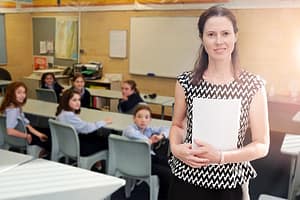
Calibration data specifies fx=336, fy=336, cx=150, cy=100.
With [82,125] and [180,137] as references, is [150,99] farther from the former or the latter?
[180,137]

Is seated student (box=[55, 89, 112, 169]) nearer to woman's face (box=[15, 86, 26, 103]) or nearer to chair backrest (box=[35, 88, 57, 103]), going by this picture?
woman's face (box=[15, 86, 26, 103])

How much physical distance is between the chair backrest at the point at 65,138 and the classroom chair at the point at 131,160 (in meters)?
0.37

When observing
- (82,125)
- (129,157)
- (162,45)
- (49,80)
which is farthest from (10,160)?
(162,45)

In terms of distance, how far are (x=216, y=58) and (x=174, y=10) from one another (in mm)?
5180

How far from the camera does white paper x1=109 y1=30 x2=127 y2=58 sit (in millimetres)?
6734

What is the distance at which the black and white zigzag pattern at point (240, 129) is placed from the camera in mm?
1088

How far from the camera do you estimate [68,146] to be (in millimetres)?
2965

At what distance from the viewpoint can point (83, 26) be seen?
727cm

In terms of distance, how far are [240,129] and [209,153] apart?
5.5 inches

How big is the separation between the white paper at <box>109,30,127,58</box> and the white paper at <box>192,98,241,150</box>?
579cm

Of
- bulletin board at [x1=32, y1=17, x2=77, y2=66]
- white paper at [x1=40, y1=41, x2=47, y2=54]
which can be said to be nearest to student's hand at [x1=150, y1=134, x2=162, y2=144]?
bulletin board at [x1=32, y1=17, x2=77, y2=66]

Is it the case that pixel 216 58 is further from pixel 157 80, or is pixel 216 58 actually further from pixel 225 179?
pixel 157 80

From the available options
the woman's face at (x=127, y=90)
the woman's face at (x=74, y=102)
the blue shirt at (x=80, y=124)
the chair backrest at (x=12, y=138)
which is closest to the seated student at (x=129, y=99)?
the woman's face at (x=127, y=90)

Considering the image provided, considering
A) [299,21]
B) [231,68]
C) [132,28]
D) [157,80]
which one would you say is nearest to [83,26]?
[132,28]
